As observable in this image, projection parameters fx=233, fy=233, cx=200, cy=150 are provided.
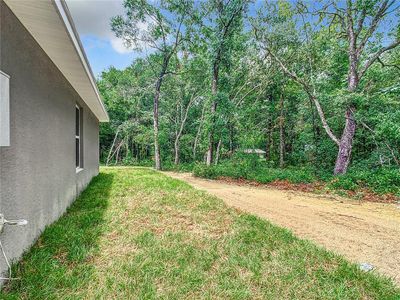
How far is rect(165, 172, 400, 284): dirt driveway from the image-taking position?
3.04 meters

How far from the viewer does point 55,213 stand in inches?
140

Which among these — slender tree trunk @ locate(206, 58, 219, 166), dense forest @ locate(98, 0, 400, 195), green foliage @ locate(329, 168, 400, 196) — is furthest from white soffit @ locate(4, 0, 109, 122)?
green foliage @ locate(329, 168, 400, 196)

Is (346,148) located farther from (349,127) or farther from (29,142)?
(29,142)

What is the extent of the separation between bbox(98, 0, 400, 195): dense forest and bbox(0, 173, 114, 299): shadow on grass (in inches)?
306

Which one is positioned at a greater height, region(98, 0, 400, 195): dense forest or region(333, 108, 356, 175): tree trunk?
region(98, 0, 400, 195): dense forest

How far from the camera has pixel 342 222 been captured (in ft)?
14.2

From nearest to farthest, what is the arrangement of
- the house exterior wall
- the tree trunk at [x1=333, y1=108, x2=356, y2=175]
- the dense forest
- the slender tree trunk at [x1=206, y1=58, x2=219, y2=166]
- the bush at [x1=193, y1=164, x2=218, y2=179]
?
the house exterior wall
the dense forest
the tree trunk at [x1=333, y1=108, x2=356, y2=175]
the bush at [x1=193, y1=164, x2=218, y2=179]
the slender tree trunk at [x1=206, y1=58, x2=219, y2=166]

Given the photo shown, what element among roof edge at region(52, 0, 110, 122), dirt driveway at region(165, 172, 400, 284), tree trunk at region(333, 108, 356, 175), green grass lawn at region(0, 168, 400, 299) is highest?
roof edge at region(52, 0, 110, 122)

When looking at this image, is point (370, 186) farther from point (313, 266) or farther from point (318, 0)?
point (318, 0)

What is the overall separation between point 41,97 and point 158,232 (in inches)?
92.9

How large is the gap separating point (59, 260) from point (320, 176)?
9.52 metres

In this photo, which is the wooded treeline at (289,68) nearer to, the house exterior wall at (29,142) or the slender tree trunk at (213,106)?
the slender tree trunk at (213,106)

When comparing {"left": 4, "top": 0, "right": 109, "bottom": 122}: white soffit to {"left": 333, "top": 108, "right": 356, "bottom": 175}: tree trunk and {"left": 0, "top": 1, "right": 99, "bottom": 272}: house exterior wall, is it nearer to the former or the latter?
{"left": 0, "top": 1, "right": 99, "bottom": 272}: house exterior wall

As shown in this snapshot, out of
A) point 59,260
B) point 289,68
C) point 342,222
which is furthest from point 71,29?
point 289,68
